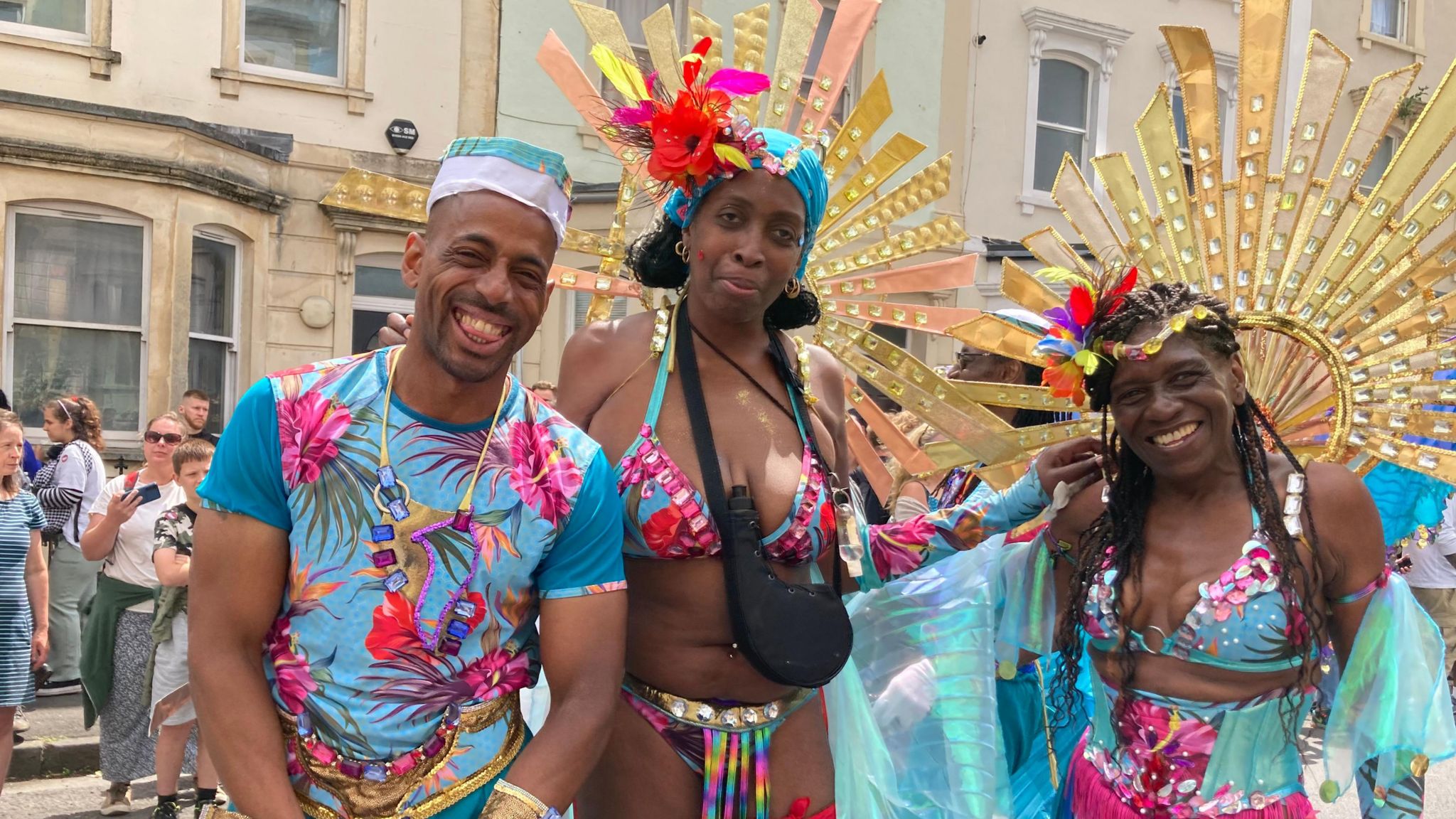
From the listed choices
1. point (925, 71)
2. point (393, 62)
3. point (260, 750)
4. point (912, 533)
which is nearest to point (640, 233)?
point (912, 533)

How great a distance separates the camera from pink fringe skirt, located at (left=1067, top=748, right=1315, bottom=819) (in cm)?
249

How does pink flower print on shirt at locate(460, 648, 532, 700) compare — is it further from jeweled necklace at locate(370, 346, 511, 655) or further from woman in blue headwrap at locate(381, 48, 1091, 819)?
woman in blue headwrap at locate(381, 48, 1091, 819)

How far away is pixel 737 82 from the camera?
8.49ft

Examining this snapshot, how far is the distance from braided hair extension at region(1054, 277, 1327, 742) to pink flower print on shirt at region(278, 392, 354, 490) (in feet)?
5.04

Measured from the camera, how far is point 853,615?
307 centimetres

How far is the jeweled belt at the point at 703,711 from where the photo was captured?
2.45m

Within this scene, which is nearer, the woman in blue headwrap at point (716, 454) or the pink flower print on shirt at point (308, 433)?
the pink flower print on shirt at point (308, 433)

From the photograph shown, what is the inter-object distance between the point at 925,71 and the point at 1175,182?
36.3ft

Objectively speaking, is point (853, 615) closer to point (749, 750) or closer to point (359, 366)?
point (749, 750)

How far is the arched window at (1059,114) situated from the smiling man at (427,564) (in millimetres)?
13070

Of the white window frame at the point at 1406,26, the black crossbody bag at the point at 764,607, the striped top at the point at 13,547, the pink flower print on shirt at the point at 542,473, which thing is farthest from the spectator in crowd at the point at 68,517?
the white window frame at the point at 1406,26

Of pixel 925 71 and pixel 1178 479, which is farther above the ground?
pixel 925 71

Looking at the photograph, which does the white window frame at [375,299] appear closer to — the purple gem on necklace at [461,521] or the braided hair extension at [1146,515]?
the braided hair extension at [1146,515]

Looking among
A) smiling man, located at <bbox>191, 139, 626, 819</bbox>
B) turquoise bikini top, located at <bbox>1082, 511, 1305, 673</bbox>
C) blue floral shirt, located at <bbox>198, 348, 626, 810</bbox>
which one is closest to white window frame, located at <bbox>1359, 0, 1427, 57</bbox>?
turquoise bikini top, located at <bbox>1082, 511, 1305, 673</bbox>
